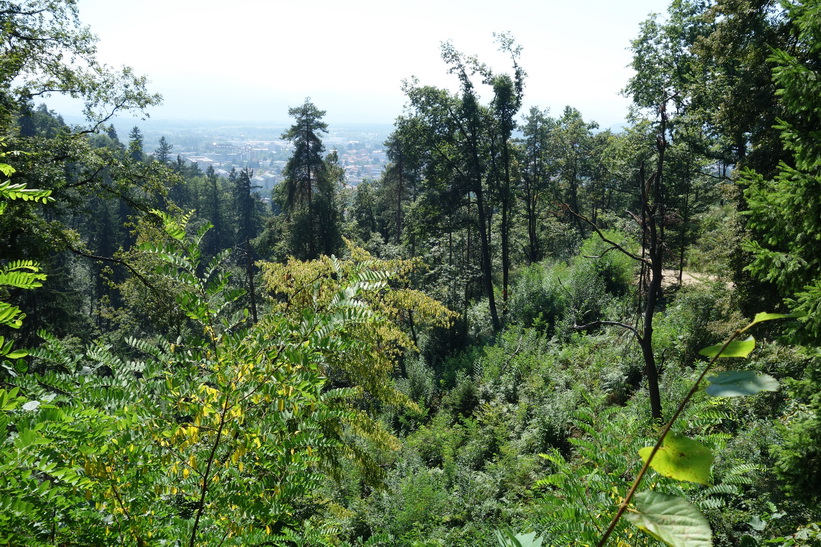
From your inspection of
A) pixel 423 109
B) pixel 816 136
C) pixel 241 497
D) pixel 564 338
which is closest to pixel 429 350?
pixel 564 338

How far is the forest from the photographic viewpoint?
1754mm

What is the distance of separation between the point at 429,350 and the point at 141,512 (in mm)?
17339

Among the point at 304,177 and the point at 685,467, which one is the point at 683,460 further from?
the point at 304,177

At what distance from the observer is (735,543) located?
4719 millimetres

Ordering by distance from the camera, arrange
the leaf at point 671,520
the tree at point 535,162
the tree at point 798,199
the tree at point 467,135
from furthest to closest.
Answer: the tree at point 535,162
the tree at point 467,135
the tree at point 798,199
the leaf at point 671,520

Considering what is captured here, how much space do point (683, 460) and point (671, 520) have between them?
81 millimetres

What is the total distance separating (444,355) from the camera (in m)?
18.4

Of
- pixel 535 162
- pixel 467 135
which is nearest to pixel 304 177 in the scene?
pixel 467 135

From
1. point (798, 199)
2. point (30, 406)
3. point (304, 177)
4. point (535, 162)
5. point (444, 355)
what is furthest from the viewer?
point (535, 162)

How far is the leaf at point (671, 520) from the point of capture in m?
0.49

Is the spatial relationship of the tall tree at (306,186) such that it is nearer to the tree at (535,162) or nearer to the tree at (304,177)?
the tree at (304,177)

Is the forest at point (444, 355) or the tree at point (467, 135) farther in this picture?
the tree at point (467, 135)

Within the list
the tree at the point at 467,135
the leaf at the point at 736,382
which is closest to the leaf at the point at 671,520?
the leaf at the point at 736,382

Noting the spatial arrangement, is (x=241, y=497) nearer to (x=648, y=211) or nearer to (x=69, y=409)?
(x=69, y=409)
